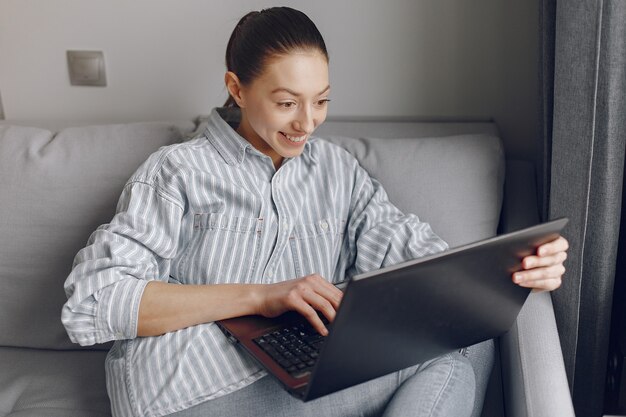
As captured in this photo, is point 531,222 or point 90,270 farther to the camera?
point 531,222

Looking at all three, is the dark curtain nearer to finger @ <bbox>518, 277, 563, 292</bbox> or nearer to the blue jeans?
finger @ <bbox>518, 277, 563, 292</bbox>

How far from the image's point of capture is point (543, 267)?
3.76 ft

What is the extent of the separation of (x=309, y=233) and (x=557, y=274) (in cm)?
46

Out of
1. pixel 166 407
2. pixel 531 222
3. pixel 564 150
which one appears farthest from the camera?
pixel 531 222

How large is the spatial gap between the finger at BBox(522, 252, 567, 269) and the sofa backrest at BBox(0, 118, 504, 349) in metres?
0.35

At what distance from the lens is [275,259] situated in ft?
4.58

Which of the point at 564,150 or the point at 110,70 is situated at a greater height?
the point at 110,70

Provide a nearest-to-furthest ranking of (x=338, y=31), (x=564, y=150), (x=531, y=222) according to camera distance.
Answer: (x=564, y=150)
(x=531, y=222)
(x=338, y=31)

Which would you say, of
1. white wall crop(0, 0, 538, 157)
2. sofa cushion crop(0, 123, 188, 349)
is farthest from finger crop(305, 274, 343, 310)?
white wall crop(0, 0, 538, 157)

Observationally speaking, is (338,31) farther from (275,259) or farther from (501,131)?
(275,259)

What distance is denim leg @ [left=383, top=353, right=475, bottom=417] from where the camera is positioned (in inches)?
44.2

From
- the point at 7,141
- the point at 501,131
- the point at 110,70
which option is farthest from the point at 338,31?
the point at 7,141

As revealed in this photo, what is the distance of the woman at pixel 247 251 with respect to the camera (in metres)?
1.19

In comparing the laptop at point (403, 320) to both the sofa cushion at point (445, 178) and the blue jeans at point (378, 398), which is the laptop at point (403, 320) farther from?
the sofa cushion at point (445, 178)
